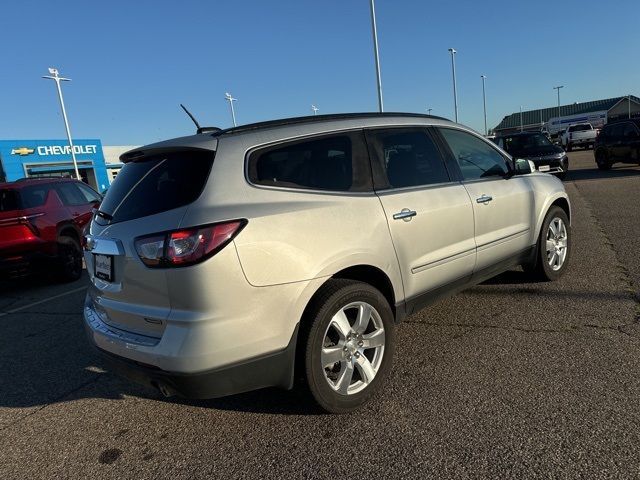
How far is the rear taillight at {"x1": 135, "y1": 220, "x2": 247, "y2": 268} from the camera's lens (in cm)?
240

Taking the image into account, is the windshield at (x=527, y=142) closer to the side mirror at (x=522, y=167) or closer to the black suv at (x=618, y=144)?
the black suv at (x=618, y=144)

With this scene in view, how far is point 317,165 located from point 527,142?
45.2 ft

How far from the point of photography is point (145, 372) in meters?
2.58

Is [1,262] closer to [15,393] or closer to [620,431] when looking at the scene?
[15,393]

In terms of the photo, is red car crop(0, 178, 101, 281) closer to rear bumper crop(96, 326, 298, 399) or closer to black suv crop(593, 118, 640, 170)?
rear bumper crop(96, 326, 298, 399)

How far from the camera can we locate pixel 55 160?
37219 mm

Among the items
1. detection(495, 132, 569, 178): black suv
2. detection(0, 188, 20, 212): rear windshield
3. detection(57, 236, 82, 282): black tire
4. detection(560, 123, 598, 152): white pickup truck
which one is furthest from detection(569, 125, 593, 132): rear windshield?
detection(0, 188, 20, 212): rear windshield

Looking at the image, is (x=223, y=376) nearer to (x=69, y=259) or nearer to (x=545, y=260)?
(x=545, y=260)

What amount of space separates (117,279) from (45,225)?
5.56 metres

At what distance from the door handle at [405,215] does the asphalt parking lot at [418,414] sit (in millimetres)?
1096

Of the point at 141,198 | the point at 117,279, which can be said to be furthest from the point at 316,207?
the point at 117,279

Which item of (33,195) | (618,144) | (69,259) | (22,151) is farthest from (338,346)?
(22,151)

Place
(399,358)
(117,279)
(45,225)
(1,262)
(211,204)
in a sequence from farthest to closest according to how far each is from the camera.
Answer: (45,225) → (1,262) → (399,358) → (117,279) → (211,204)

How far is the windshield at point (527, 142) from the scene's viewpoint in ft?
48.2
